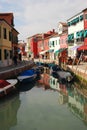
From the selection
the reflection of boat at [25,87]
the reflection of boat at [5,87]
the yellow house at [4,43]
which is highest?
the yellow house at [4,43]

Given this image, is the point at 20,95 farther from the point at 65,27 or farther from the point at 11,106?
the point at 65,27

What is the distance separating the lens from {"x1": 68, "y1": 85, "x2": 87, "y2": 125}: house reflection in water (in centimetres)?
1652

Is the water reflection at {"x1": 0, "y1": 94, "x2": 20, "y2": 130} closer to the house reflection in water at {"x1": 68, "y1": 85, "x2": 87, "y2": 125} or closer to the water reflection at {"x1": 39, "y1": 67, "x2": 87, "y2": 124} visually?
the water reflection at {"x1": 39, "y1": 67, "x2": 87, "y2": 124}

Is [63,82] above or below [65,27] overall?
below

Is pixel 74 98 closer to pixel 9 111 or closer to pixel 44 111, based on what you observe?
pixel 44 111

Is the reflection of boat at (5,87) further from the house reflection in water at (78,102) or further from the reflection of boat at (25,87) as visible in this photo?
the house reflection in water at (78,102)

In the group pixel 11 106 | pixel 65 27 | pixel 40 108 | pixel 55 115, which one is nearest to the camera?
pixel 55 115

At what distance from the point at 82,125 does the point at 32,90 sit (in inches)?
456

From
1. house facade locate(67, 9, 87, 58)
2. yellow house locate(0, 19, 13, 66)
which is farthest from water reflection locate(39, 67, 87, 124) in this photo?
house facade locate(67, 9, 87, 58)

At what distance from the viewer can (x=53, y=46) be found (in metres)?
62.9

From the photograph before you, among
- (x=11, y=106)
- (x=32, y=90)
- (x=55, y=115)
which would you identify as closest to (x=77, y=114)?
(x=55, y=115)

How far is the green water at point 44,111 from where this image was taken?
1397 cm

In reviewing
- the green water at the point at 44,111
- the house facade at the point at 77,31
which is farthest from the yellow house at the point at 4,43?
the house facade at the point at 77,31

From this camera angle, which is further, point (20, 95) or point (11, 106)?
point (20, 95)
